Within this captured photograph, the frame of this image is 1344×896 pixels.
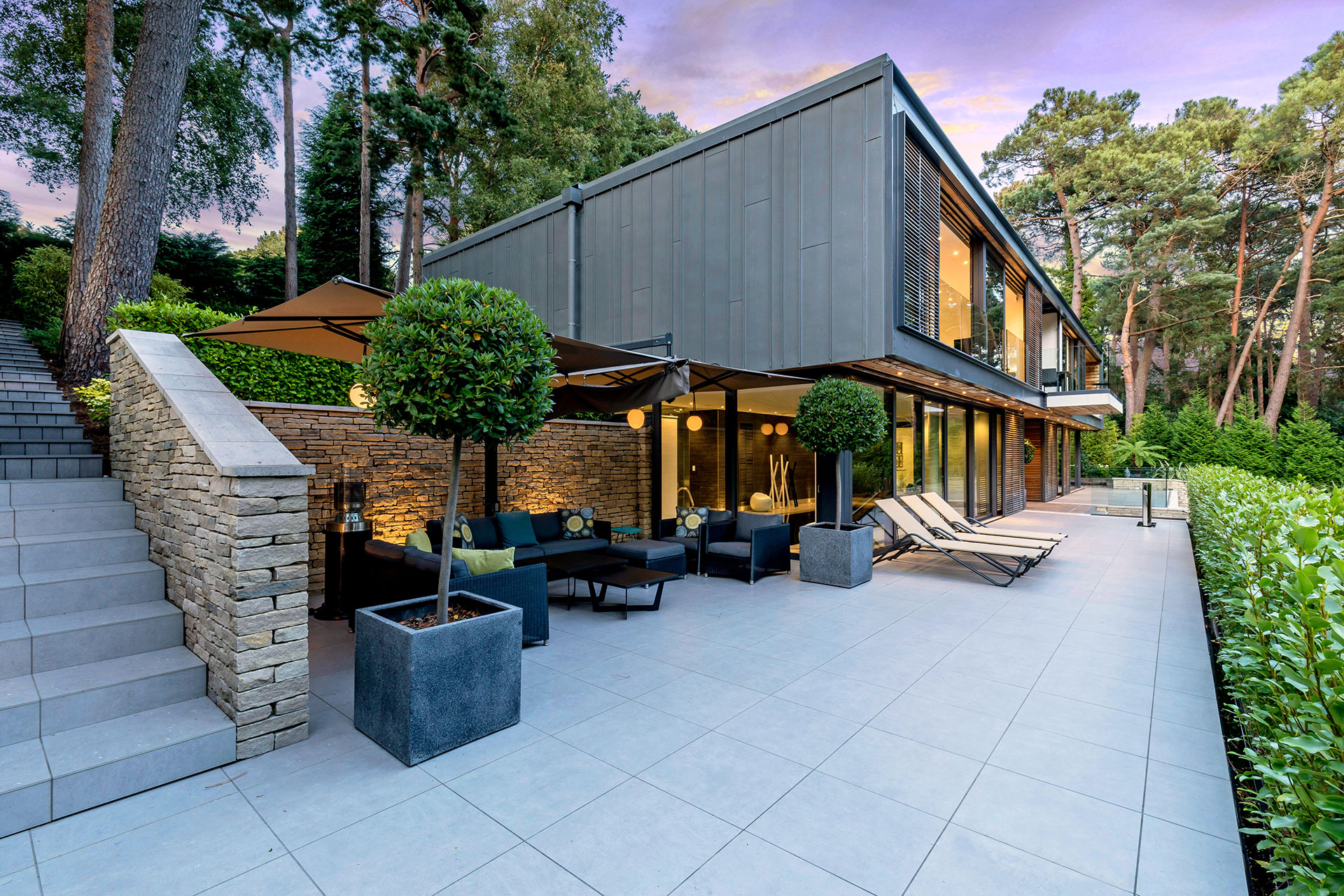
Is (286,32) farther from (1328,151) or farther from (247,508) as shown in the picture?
(1328,151)

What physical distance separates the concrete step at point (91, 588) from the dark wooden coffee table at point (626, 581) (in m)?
2.94

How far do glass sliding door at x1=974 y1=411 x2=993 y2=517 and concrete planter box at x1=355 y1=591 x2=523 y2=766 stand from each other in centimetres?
1130

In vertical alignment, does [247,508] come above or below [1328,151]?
below

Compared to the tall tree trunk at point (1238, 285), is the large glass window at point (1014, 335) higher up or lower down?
lower down

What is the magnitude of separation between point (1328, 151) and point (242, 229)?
32.4 m

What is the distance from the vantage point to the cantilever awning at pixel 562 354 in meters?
3.97

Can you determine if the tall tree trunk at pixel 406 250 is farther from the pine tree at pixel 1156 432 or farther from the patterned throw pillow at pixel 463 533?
the pine tree at pixel 1156 432

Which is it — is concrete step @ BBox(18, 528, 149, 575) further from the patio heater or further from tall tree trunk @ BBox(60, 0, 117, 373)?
tall tree trunk @ BBox(60, 0, 117, 373)

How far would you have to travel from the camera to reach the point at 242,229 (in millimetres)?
16297

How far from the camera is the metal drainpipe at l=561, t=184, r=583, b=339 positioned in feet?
33.1

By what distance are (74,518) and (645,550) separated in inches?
169

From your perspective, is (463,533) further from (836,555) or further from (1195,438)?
(1195,438)

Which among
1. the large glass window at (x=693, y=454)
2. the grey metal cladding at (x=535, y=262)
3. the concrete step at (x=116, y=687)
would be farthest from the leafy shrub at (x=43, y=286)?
the concrete step at (x=116, y=687)

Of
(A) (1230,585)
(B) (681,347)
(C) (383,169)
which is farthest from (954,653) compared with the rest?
(C) (383,169)
